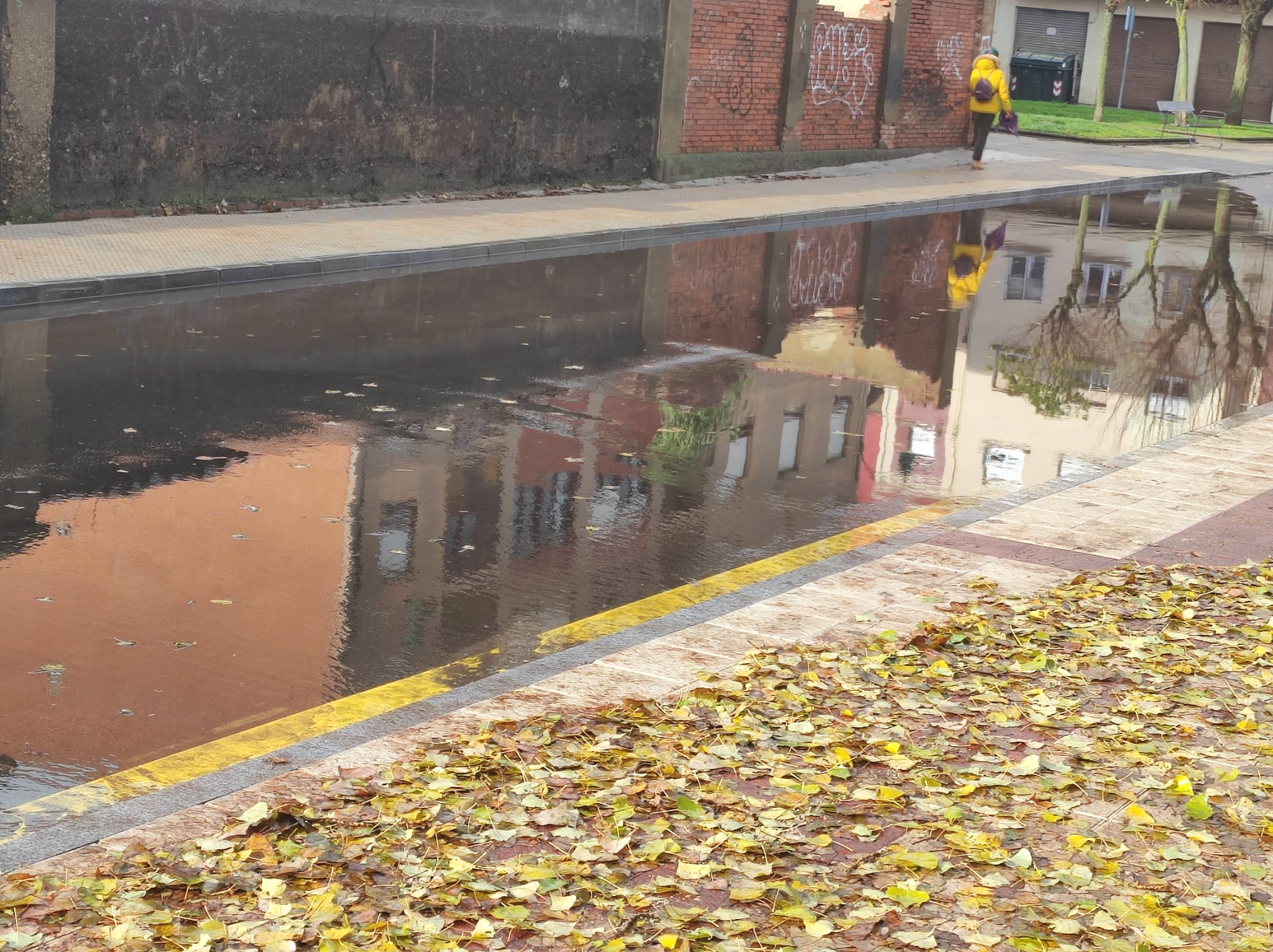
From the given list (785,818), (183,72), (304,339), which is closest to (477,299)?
(304,339)

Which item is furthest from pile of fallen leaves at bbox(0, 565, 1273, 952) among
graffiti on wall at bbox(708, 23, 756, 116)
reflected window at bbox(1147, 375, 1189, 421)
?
graffiti on wall at bbox(708, 23, 756, 116)

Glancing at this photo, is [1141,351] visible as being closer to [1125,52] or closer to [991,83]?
[991,83]

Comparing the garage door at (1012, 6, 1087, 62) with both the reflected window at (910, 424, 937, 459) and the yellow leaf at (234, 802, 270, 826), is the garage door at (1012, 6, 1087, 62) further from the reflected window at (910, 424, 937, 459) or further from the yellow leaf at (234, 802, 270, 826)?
the yellow leaf at (234, 802, 270, 826)

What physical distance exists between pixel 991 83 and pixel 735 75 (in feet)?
22.9

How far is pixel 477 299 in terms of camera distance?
1389 centimetres

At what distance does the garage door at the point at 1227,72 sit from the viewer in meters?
57.4

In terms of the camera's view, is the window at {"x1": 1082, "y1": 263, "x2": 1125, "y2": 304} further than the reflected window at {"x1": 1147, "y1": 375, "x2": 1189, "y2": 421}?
Yes

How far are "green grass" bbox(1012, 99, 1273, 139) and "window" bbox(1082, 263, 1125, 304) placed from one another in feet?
75.3

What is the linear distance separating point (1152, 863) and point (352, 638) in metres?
3.14

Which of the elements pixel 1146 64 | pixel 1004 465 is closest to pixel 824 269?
pixel 1004 465

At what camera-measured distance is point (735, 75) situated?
2492 cm

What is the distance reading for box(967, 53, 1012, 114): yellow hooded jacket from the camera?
29672mm

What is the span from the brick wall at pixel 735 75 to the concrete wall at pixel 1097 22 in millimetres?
35045

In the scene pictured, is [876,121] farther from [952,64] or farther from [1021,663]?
[1021,663]
